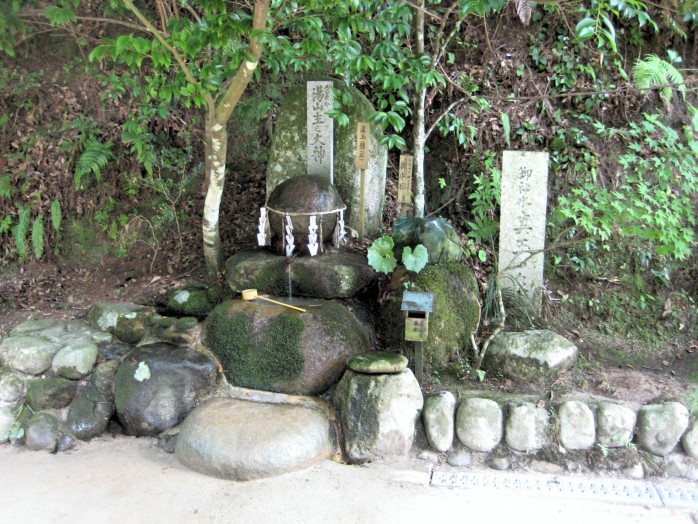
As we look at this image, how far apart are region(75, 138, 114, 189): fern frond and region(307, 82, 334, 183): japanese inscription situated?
8.04 feet

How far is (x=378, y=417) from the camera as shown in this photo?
4.20 metres

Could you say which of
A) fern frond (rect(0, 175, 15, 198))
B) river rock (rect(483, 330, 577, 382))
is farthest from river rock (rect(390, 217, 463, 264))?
fern frond (rect(0, 175, 15, 198))

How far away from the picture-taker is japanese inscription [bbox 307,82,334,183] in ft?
19.5

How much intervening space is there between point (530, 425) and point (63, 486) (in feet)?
11.2

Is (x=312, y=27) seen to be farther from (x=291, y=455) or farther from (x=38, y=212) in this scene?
(x=38, y=212)

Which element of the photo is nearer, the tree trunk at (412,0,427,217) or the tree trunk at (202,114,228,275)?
the tree trunk at (202,114,228,275)

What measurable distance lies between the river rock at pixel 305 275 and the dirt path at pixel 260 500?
5.40ft

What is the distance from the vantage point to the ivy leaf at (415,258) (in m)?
4.85

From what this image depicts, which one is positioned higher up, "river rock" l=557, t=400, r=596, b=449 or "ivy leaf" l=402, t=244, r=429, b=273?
"ivy leaf" l=402, t=244, r=429, b=273

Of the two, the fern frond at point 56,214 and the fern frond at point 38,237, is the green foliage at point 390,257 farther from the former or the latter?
the fern frond at point 38,237

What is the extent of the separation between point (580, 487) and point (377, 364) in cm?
166

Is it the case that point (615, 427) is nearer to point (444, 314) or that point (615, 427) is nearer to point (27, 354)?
point (444, 314)

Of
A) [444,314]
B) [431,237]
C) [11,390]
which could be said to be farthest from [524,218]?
[11,390]

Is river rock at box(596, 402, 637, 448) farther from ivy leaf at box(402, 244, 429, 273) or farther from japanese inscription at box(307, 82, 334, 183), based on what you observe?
japanese inscription at box(307, 82, 334, 183)
